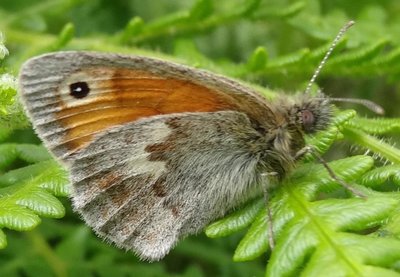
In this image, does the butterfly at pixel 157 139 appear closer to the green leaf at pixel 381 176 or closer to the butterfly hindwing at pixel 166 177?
the butterfly hindwing at pixel 166 177

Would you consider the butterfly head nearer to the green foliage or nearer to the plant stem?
the green foliage

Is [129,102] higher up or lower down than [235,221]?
higher up

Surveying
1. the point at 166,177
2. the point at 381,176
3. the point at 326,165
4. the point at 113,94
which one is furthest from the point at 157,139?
the point at 381,176

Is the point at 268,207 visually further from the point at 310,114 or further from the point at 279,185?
the point at 310,114

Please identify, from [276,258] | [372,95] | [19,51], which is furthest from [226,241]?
[276,258]

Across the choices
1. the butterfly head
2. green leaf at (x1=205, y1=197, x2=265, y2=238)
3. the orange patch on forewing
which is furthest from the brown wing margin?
green leaf at (x1=205, y1=197, x2=265, y2=238)
